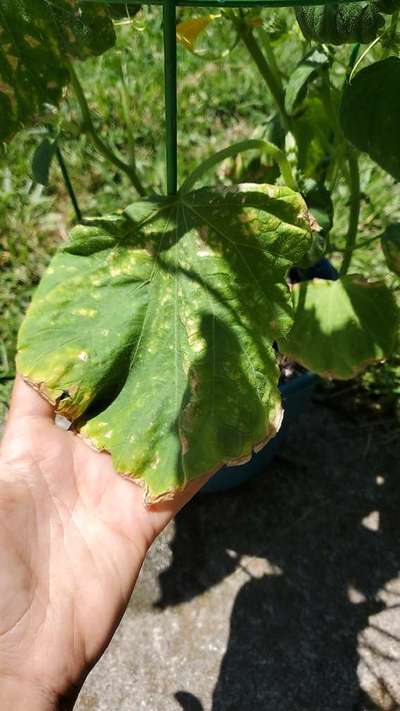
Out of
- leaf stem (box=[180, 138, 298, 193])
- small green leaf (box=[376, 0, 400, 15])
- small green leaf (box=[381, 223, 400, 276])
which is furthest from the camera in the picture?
small green leaf (box=[381, 223, 400, 276])

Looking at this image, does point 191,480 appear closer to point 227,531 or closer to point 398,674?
point 227,531

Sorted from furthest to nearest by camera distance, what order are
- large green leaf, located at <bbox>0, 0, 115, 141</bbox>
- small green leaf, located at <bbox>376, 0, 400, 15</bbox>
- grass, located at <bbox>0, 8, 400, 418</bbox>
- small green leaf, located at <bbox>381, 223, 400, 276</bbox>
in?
grass, located at <bbox>0, 8, 400, 418</bbox> < small green leaf, located at <bbox>381, 223, 400, 276</bbox> < large green leaf, located at <bbox>0, 0, 115, 141</bbox> < small green leaf, located at <bbox>376, 0, 400, 15</bbox>

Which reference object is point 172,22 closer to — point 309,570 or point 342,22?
point 342,22

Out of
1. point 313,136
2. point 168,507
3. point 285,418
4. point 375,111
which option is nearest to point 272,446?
point 285,418

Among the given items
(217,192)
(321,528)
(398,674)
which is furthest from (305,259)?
(398,674)

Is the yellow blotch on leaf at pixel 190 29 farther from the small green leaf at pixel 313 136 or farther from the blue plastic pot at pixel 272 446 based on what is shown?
the blue plastic pot at pixel 272 446

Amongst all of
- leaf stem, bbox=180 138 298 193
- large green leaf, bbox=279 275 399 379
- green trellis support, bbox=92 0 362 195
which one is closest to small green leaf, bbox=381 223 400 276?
large green leaf, bbox=279 275 399 379

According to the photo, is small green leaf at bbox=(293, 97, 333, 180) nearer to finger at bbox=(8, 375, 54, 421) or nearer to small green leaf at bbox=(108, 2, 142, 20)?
small green leaf at bbox=(108, 2, 142, 20)
